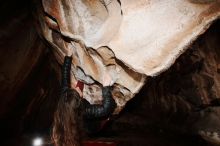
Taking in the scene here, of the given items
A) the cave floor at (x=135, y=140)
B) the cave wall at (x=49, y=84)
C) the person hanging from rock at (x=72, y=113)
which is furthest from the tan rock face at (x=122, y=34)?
the cave floor at (x=135, y=140)

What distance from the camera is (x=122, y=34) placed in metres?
4.29

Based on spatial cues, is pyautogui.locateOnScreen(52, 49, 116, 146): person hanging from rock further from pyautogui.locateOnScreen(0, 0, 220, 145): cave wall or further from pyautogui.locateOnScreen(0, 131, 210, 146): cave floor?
pyautogui.locateOnScreen(0, 0, 220, 145): cave wall

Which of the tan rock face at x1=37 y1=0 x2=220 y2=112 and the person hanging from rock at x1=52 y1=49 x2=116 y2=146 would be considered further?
the person hanging from rock at x1=52 y1=49 x2=116 y2=146

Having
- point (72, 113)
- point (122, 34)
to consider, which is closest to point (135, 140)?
point (72, 113)

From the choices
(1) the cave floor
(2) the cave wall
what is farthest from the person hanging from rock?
(2) the cave wall

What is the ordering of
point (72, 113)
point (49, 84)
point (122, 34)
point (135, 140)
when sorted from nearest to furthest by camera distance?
point (122, 34) → point (72, 113) → point (135, 140) → point (49, 84)

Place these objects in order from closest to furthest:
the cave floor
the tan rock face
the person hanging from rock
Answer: the tan rock face → the person hanging from rock → the cave floor

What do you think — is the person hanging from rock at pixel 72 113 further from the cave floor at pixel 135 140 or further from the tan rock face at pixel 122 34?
the cave floor at pixel 135 140

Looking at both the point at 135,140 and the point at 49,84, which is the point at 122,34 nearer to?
the point at 135,140

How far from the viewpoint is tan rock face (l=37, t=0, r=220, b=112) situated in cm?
366

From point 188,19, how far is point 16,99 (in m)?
5.17

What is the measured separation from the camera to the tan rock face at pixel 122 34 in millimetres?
3662

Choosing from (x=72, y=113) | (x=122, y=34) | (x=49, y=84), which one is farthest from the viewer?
(x=49, y=84)

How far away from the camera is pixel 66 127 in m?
4.64
